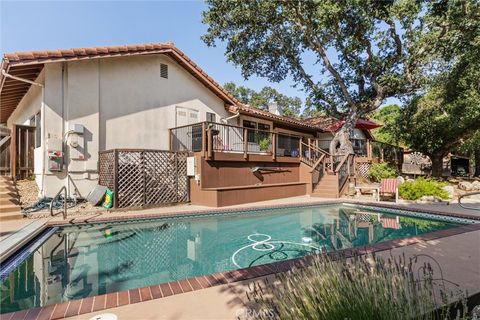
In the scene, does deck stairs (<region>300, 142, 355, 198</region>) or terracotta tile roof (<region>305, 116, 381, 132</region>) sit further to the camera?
terracotta tile roof (<region>305, 116, 381, 132</region>)

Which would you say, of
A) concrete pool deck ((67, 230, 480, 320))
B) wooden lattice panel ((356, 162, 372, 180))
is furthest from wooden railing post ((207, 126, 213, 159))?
wooden lattice panel ((356, 162, 372, 180))

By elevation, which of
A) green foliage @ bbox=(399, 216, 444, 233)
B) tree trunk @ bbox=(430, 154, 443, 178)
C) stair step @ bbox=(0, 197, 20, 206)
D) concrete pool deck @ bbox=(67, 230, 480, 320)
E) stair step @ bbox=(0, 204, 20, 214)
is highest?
tree trunk @ bbox=(430, 154, 443, 178)

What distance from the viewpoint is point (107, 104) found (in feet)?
33.9

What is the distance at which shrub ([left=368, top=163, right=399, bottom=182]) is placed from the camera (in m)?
17.6

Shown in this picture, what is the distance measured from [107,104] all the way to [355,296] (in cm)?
1099

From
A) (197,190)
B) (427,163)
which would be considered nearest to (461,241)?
(197,190)

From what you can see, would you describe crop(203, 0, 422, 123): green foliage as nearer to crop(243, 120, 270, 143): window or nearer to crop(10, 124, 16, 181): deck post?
crop(243, 120, 270, 143): window

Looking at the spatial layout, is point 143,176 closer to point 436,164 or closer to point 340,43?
point 340,43

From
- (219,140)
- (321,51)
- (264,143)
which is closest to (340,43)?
(321,51)

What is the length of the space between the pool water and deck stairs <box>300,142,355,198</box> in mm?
3712

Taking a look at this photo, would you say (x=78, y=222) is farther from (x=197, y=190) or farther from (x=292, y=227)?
(x=292, y=227)

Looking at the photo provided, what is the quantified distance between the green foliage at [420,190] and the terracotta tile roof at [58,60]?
964 centimetres

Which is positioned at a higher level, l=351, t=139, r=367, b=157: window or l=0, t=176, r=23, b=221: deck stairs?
l=351, t=139, r=367, b=157: window

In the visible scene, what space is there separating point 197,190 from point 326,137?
14.3 metres
